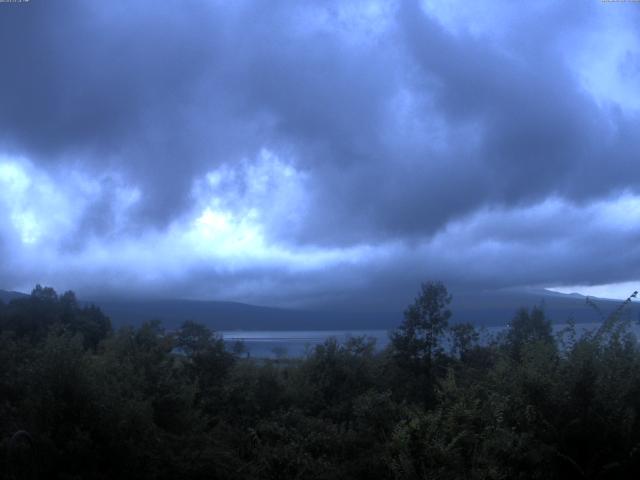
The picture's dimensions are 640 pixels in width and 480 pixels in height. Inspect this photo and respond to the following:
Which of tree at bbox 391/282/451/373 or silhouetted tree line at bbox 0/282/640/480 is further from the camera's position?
tree at bbox 391/282/451/373

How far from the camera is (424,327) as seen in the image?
1056 inches

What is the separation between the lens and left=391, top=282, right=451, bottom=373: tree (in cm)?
2656

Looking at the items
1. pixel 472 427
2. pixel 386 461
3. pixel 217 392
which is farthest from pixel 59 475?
pixel 217 392

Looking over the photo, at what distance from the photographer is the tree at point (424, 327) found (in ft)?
87.1

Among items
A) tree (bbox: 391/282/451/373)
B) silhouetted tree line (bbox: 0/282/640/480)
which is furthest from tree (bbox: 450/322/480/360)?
silhouetted tree line (bbox: 0/282/640/480)

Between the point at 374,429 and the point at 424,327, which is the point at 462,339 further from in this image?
the point at 374,429

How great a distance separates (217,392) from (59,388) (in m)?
11.3

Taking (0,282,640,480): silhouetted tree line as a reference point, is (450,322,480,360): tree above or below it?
above

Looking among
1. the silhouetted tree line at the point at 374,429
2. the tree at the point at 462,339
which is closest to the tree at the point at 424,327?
the tree at the point at 462,339

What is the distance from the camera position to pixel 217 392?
2150cm

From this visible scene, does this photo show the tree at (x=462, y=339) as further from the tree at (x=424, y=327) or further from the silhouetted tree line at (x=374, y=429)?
the silhouetted tree line at (x=374, y=429)

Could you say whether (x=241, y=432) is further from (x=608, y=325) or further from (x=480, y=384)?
(x=608, y=325)

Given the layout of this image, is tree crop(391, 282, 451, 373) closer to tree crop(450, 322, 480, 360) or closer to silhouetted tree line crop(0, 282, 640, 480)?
tree crop(450, 322, 480, 360)

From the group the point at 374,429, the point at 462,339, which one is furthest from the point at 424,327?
the point at 374,429
